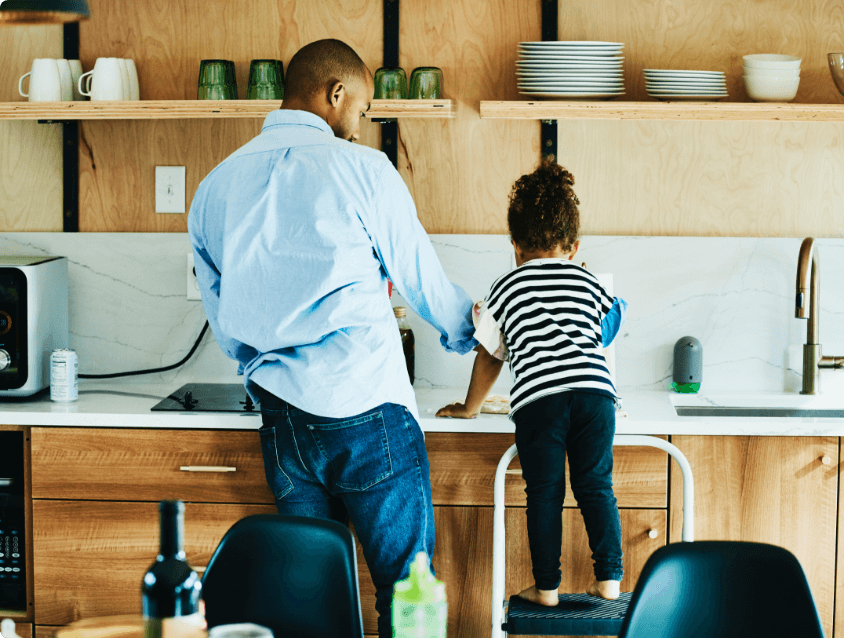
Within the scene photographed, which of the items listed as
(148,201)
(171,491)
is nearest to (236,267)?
(171,491)

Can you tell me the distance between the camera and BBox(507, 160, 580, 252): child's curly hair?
1857 mm

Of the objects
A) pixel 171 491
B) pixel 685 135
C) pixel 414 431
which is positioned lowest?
pixel 171 491

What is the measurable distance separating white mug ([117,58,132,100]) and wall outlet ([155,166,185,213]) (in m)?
0.23

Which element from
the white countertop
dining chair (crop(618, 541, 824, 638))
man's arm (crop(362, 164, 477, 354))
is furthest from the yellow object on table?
the white countertop

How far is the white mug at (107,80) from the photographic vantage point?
2355mm

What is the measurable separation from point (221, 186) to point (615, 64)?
112 centimetres

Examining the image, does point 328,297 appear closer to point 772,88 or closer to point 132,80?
point 132,80

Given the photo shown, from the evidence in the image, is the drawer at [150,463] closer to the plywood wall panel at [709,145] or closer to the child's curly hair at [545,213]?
the child's curly hair at [545,213]

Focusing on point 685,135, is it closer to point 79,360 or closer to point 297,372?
point 297,372

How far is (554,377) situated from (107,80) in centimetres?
148

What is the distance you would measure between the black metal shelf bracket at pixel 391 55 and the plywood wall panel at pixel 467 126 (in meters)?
0.02

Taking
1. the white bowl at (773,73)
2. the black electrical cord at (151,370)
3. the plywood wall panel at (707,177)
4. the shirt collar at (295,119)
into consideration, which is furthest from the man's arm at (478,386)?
the white bowl at (773,73)

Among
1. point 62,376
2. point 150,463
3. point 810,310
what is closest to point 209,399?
point 150,463

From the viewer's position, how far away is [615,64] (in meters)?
2.25
